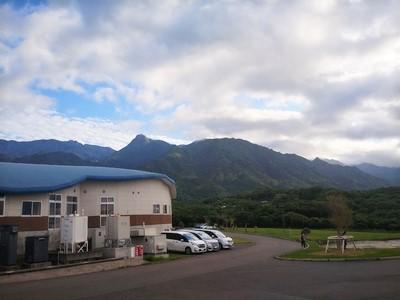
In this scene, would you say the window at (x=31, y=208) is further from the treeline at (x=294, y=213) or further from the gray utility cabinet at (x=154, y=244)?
the treeline at (x=294, y=213)

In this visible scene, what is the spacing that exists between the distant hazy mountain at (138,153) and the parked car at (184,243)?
116m

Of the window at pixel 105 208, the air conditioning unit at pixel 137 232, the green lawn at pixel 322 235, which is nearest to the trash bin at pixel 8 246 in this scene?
the air conditioning unit at pixel 137 232

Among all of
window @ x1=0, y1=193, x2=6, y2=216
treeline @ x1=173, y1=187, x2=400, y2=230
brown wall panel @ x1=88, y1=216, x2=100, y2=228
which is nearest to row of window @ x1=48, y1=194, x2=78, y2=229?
brown wall panel @ x1=88, y1=216, x2=100, y2=228

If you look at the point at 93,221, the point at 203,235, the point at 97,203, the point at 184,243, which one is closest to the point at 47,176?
the point at 97,203

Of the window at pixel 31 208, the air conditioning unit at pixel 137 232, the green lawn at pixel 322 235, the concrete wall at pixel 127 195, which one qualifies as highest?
the concrete wall at pixel 127 195

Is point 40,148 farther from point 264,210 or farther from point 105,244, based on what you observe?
point 105,244

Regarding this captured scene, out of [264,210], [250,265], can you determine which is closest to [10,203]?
[250,265]

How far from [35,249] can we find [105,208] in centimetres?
1046

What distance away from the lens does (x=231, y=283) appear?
52.6 ft

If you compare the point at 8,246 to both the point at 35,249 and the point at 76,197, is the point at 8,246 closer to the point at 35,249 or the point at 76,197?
the point at 35,249

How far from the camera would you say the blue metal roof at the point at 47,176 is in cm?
2564

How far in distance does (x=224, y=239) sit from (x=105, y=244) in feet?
34.5

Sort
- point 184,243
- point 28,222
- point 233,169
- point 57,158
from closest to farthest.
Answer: point 28,222, point 184,243, point 57,158, point 233,169

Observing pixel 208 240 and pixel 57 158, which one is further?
pixel 57 158
